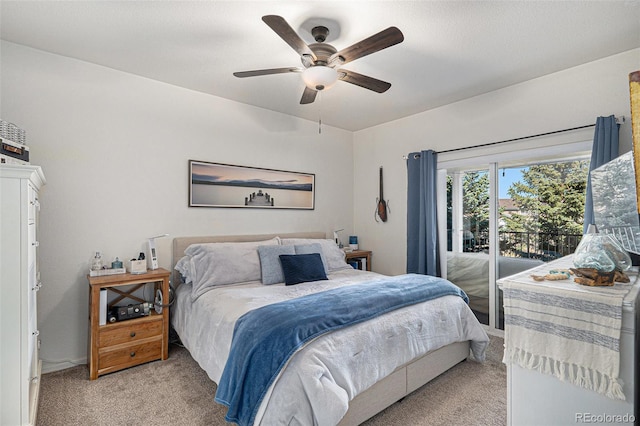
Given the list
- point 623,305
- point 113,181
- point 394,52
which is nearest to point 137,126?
point 113,181

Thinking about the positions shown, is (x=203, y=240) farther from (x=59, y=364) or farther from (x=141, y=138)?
(x=59, y=364)

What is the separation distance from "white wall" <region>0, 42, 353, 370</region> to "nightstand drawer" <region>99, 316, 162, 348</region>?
46cm

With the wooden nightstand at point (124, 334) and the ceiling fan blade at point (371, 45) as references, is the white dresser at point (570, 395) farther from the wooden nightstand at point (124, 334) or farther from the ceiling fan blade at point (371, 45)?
the wooden nightstand at point (124, 334)

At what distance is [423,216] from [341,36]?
2.33 meters

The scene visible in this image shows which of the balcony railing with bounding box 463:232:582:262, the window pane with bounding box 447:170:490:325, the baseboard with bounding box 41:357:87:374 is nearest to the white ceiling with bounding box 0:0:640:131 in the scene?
the window pane with bounding box 447:170:490:325

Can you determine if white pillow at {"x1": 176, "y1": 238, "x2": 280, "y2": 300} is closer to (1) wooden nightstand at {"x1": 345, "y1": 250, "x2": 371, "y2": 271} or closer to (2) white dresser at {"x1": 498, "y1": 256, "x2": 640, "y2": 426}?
(1) wooden nightstand at {"x1": 345, "y1": 250, "x2": 371, "y2": 271}

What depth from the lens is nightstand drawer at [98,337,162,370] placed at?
8.36ft

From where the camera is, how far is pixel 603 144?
2.60 metres

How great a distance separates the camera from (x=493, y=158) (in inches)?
137

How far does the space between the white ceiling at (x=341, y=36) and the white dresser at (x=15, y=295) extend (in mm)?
1247

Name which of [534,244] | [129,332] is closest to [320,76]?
[129,332]

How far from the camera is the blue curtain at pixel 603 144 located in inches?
100

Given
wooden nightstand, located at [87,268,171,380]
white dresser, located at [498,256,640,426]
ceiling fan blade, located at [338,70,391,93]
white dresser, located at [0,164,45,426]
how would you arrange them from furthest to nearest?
1. wooden nightstand, located at [87,268,171,380]
2. ceiling fan blade, located at [338,70,391,93]
3. white dresser, located at [0,164,45,426]
4. white dresser, located at [498,256,640,426]

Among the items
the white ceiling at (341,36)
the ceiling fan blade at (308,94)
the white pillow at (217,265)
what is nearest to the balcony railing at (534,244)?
the white ceiling at (341,36)
